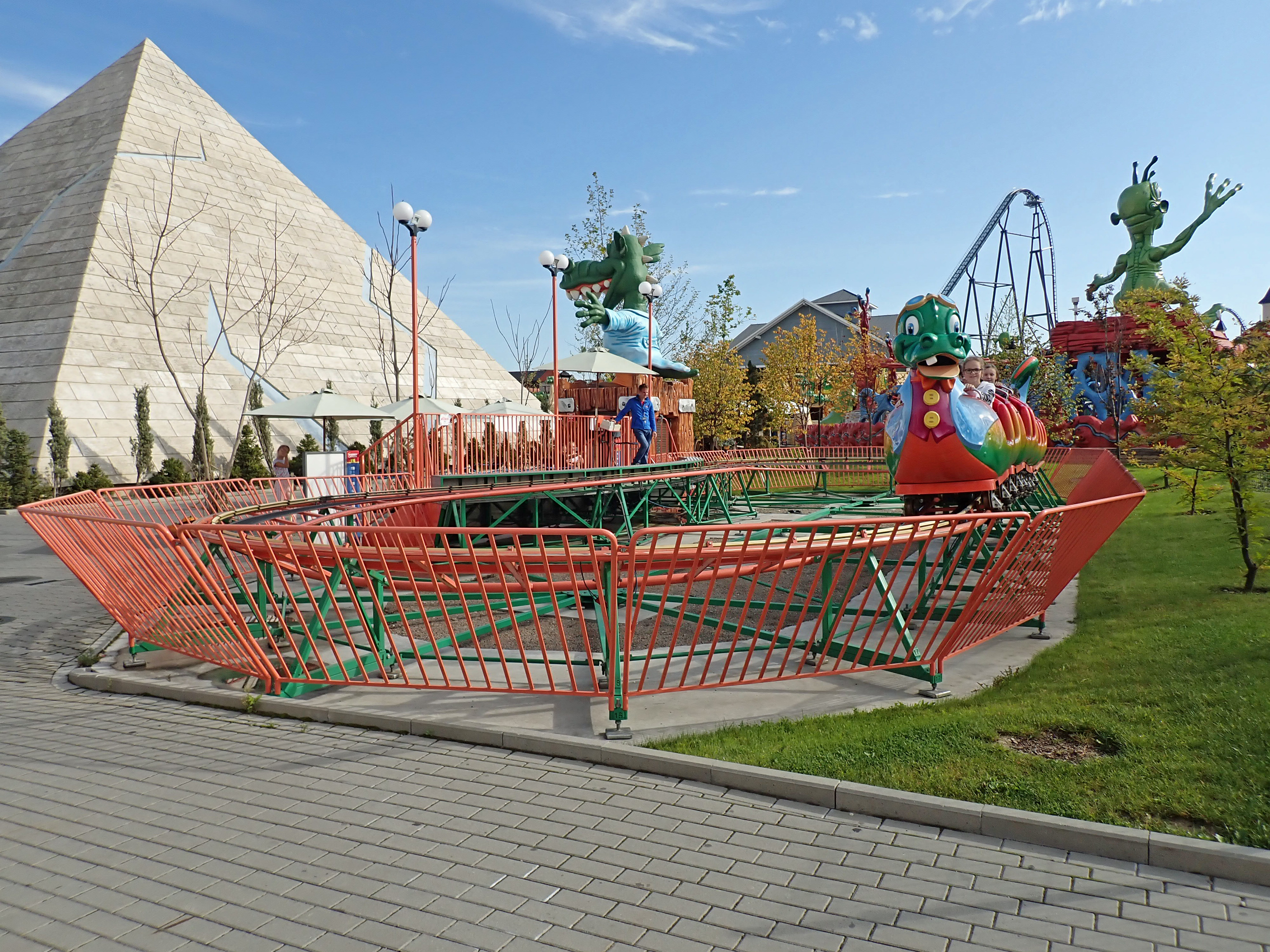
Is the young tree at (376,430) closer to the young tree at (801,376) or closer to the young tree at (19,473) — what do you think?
the young tree at (19,473)

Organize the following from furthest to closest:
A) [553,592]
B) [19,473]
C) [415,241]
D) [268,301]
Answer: [268,301] < [19,473] < [415,241] < [553,592]

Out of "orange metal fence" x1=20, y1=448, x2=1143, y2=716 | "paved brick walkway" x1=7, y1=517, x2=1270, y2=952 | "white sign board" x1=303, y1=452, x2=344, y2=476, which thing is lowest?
"paved brick walkway" x1=7, y1=517, x2=1270, y2=952

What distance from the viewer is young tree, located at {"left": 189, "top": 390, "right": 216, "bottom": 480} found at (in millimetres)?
26906

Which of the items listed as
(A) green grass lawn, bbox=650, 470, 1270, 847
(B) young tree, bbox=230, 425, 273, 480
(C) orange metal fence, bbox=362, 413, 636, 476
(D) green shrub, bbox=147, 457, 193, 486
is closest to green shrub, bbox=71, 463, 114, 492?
(D) green shrub, bbox=147, 457, 193, 486

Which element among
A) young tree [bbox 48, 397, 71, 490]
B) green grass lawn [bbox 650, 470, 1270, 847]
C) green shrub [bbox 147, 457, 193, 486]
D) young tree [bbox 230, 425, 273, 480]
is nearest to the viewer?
green grass lawn [bbox 650, 470, 1270, 847]

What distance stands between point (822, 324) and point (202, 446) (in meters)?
35.6

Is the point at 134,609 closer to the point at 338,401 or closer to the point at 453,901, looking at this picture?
the point at 453,901

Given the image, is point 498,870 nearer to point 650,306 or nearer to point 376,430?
point 650,306

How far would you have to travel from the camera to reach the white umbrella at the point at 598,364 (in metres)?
18.2

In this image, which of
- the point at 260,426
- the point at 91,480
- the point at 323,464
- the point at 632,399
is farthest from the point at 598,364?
the point at 260,426

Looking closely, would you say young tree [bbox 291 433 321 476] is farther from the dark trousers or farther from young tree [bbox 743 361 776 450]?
young tree [bbox 743 361 776 450]

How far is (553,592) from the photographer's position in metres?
5.19

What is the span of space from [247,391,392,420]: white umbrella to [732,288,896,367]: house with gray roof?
2855cm

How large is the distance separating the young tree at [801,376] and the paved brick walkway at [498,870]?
1210 inches
